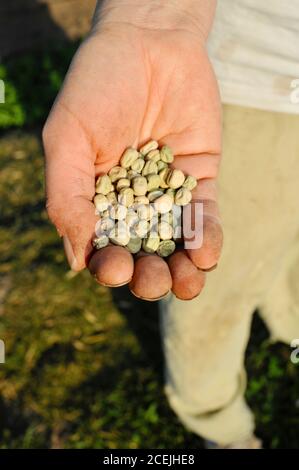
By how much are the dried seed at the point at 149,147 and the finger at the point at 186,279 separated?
0.35 meters

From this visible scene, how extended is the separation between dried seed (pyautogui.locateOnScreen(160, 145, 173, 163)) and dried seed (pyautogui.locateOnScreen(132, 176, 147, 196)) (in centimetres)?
7

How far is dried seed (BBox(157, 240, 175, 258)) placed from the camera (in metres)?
1.36

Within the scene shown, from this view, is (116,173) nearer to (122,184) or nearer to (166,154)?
(122,184)

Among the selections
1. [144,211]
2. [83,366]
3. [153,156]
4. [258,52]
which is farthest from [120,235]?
[83,366]

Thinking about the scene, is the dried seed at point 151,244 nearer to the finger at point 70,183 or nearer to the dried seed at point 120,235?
the dried seed at point 120,235

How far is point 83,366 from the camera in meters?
2.36

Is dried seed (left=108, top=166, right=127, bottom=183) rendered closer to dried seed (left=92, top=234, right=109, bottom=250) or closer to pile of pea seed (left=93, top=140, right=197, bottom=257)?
pile of pea seed (left=93, top=140, right=197, bottom=257)

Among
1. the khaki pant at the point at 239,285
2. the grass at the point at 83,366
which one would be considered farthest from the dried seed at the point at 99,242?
the grass at the point at 83,366

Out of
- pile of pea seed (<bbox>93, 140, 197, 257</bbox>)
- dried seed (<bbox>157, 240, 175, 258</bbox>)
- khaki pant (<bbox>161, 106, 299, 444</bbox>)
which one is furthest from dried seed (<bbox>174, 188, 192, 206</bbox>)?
khaki pant (<bbox>161, 106, 299, 444</bbox>)

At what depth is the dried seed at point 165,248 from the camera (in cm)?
136

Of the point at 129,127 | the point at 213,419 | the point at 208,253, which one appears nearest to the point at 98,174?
the point at 129,127

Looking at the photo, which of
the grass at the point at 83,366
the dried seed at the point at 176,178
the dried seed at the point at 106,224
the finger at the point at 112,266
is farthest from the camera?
the grass at the point at 83,366

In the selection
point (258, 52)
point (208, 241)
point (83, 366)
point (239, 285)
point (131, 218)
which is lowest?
point (83, 366)

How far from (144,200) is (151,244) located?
0.56 ft
